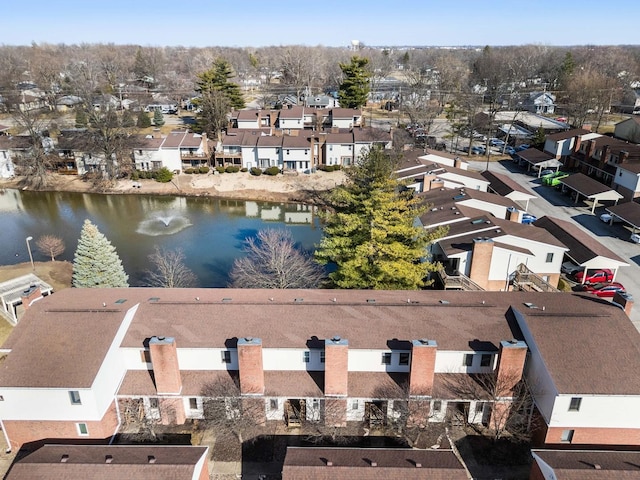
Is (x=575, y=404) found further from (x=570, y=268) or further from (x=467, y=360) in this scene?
(x=570, y=268)

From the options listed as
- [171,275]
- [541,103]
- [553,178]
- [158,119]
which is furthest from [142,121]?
[541,103]

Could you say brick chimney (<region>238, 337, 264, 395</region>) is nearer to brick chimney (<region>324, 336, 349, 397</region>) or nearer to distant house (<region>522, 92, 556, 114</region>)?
brick chimney (<region>324, 336, 349, 397</region>)

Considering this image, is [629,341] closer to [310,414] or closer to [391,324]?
[391,324]

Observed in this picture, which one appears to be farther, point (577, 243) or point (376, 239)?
point (577, 243)

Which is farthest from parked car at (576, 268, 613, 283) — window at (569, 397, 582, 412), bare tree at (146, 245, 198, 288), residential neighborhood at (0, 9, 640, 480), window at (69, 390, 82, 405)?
window at (69, 390, 82, 405)

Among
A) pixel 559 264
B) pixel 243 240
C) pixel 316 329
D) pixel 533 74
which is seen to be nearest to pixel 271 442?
pixel 316 329

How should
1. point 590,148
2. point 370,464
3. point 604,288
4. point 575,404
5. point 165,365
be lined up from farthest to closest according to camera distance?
point 590,148 < point 604,288 < point 165,365 < point 575,404 < point 370,464
